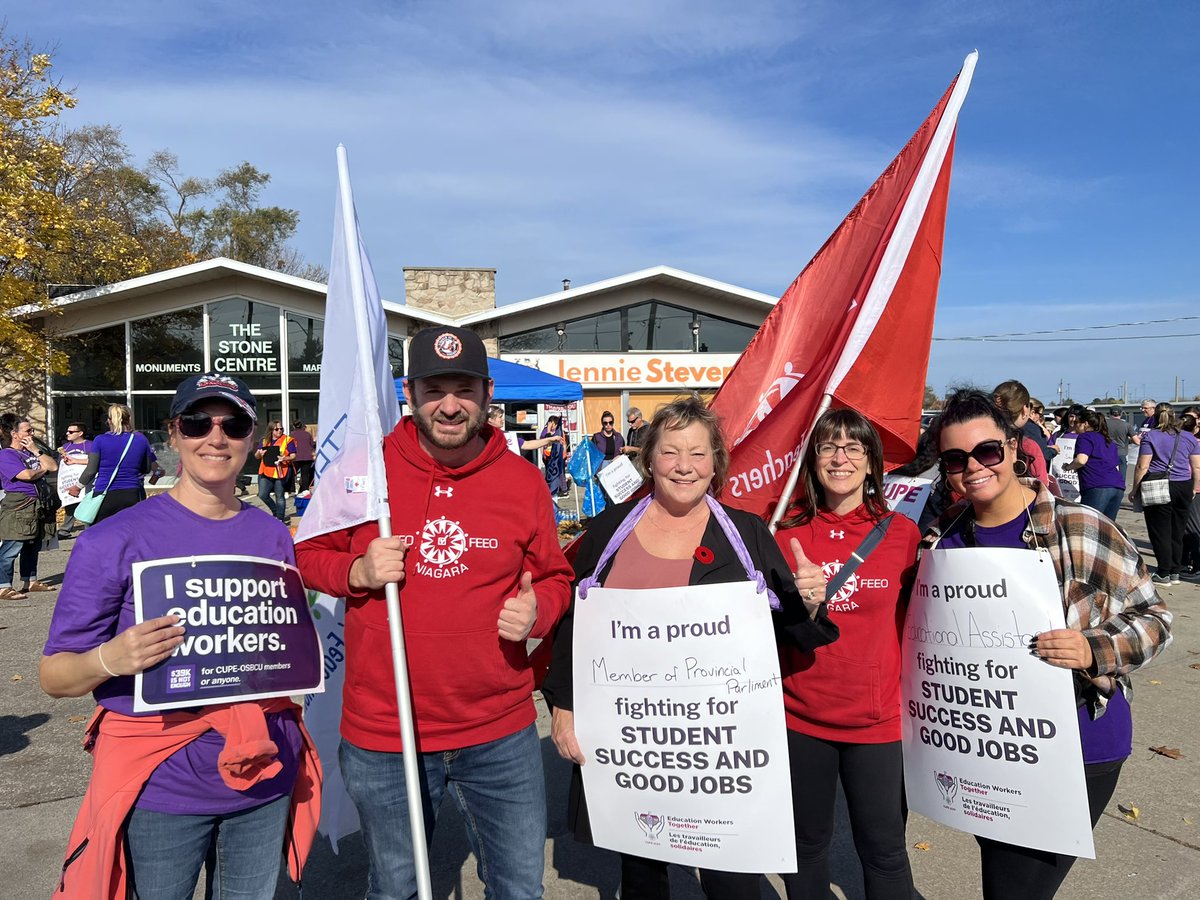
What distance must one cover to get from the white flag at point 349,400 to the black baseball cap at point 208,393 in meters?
0.34

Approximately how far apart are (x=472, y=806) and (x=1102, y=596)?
1.93 meters

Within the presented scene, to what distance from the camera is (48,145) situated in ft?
56.6

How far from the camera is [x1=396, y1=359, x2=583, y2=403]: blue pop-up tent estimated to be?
13930 mm

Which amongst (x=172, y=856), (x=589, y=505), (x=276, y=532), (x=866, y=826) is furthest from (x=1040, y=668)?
(x=589, y=505)

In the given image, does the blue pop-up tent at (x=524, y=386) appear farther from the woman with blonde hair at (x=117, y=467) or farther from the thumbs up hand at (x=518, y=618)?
the thumbs up hand at (x=518, y=618)

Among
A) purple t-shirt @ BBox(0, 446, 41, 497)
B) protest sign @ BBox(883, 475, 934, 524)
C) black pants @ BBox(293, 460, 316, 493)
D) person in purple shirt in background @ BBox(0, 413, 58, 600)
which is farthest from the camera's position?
black pants @ BBox(293, 460, 316, 493)

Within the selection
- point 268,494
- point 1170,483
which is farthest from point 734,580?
point 268,494

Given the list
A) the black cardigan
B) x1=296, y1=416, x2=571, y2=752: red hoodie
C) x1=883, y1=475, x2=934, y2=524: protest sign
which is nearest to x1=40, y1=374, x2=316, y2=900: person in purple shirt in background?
x1=296, y1=416, x2=571, y2=752: red hoodie

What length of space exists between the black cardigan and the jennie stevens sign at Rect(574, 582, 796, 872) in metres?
0.15

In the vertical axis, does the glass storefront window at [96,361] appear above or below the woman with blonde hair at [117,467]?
above

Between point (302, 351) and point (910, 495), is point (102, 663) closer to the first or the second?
point (910, 495)

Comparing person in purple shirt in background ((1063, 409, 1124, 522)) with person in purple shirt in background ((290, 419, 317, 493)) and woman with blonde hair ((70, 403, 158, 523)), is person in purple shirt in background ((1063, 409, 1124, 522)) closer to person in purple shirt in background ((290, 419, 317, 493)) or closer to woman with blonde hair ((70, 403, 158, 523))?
woman with blonde hair ((70, 403, 158, 523))

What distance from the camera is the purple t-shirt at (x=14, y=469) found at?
8.90 m

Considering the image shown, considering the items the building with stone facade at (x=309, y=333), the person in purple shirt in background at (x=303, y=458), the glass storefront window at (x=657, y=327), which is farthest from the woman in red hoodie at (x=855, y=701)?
the glass storefront window at (x=657, y=327)
